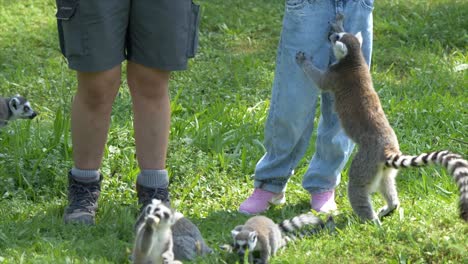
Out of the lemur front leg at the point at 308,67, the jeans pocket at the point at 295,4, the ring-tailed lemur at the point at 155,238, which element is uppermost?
the jeans pocket at the point at 295,4

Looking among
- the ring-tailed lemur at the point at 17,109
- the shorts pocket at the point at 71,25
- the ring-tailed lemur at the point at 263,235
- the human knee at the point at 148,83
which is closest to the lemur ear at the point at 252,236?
the ring-tailed lemur at the point at 263,235

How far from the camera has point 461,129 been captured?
21.1ft

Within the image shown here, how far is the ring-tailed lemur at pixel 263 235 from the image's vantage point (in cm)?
418

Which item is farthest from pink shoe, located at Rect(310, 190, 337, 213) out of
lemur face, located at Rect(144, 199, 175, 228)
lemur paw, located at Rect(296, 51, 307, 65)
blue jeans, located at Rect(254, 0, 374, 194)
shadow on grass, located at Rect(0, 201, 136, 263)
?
lemur face, located at Rect(144, 199, 175, 228)

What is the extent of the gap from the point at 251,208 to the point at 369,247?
0.93m

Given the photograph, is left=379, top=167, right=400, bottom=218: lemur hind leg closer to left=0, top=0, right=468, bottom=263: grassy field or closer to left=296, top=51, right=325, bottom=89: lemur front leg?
left=0, top=0, right=468, bottom=263: grassy field

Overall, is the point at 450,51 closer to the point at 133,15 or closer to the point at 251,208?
the point at 251,208

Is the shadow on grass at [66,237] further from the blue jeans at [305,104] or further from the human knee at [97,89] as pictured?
the blue jeans at [305,104]

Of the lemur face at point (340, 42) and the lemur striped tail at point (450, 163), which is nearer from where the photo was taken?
the lemur striped tail at point (450, 163)

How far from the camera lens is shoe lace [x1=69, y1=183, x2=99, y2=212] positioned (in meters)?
4.86

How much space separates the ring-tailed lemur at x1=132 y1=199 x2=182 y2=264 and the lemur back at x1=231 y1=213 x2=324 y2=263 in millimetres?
373

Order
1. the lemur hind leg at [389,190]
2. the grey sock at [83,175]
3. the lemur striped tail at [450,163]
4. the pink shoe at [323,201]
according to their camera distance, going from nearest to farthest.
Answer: the lemur striped tail at [450,163]
the lemur hind leg at [389,190]
the grey sock at [83,175]
the pink shoe at [323,201]

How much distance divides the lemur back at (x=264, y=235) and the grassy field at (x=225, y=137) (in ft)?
0.24

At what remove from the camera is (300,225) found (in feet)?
15.4
